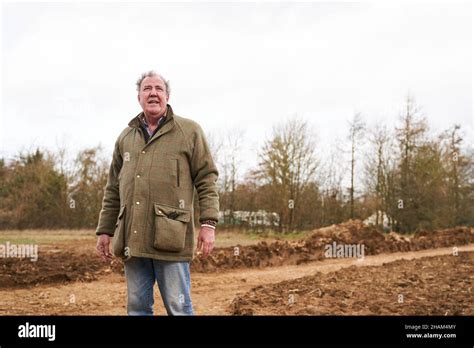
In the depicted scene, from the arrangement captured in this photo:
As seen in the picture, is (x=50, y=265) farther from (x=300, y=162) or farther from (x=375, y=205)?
(x=375, y=205)

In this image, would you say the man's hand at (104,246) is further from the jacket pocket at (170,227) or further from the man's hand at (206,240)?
the man's hand at (206,240)

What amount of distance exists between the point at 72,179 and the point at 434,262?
827 centimetres

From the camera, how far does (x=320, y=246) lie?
36.3 feet

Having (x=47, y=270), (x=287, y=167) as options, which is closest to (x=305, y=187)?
(x=287, y=167)

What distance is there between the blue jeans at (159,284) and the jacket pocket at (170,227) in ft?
0.45

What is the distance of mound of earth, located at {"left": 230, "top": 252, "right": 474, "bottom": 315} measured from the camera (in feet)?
16.1

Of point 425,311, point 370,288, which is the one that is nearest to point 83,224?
point 370,288

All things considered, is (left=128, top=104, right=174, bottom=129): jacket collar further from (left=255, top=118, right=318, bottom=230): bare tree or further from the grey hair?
(left=255, top=118, right=318, bottom=230): bare tree

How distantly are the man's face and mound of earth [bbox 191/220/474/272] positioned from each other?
20.5 ft

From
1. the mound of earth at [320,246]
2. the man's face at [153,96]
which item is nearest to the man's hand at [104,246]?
the man's face at [153,96]

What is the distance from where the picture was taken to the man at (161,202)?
284cm

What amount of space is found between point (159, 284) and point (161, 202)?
0.53 metres

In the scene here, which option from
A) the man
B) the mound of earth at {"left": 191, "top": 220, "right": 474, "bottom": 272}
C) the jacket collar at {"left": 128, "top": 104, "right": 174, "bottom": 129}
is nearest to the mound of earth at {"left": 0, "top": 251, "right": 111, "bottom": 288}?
the mound of earth at {"left": 191, "top": 220, "right": 474, "bottom": 272}
